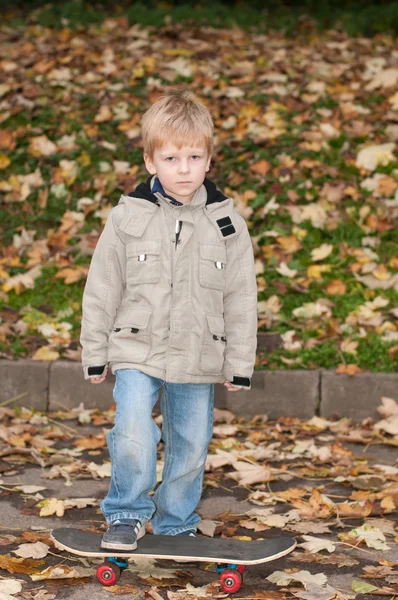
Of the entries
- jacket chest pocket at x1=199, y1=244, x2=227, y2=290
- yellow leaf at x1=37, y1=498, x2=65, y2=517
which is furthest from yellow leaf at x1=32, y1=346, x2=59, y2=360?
jacket chest pocket at x1=199, y1=244, x2=227, y2=290

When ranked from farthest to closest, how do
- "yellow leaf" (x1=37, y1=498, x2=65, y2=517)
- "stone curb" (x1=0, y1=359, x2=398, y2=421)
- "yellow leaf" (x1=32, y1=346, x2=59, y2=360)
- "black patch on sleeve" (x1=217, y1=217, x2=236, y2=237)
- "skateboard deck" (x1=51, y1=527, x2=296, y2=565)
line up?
"yellow leaf" (x1=32, y1=346, x2=59, y2=360) < "stone curb" (x1=0, y1=359, x2=398, y2=421) < "yellow leaf" (x1=37, y1=498, x2=65, y2=517) < "black patch on sleeve" (x1=217, y1=217, x2=236, y2=237) < "skateboard deck" (x1=51, y1=527, x2=296, y2=565)

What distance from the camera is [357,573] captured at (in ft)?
13.3

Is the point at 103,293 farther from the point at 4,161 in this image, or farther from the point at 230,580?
the point at 4,161

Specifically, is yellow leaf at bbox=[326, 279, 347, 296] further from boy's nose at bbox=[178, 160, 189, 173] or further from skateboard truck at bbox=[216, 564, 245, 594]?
skateboard truck at bbox=[216, 564, 245, 594]

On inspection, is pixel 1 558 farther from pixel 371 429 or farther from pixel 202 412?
pixel 371 429

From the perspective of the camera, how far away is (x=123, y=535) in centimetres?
384

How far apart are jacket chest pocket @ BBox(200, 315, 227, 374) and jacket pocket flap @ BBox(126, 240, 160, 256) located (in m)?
0.34

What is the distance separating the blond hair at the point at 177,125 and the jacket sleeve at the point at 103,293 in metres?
0.34

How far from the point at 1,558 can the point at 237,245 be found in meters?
1.56

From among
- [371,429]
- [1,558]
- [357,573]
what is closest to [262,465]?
[371,429]

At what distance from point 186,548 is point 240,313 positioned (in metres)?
0.94

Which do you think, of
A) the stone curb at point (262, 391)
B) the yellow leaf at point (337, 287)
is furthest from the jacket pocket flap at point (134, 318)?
the yellow leaf at point (337, 287)

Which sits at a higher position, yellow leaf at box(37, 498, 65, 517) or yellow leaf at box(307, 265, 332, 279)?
yellow leaf at box(307, 265, 332, 279)

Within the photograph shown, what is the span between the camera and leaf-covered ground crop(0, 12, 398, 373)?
7.10 metres
